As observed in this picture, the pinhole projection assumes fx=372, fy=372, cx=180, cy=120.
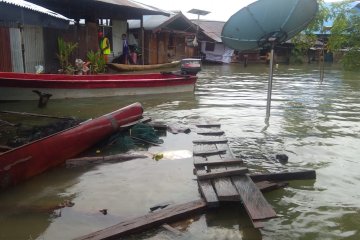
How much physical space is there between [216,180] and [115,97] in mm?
8572

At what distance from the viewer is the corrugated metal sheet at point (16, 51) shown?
516 inches

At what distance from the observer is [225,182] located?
16.5 feet

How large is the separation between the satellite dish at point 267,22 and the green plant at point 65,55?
340 inches

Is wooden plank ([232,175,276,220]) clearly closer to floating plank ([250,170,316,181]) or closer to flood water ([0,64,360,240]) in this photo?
flood water ([0,64,360,240])

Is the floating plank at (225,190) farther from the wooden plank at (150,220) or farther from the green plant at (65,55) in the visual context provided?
the green plant at (65,55)

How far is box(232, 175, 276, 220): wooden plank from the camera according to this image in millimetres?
4070

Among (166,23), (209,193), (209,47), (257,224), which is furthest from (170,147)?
(209,47)

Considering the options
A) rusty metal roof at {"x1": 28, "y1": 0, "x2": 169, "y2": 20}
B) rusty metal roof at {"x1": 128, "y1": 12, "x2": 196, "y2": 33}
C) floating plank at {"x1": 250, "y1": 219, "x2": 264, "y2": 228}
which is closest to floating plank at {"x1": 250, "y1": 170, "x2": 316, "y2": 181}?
floating plank at {"x1": 250, "y1": 219, "x2": 264, "y2": 228}

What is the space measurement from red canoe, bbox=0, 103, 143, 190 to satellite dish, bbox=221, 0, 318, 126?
2.96m

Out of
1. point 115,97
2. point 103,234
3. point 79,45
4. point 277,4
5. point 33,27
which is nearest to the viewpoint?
point 103,234

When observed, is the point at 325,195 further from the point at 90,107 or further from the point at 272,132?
the point at 90,107

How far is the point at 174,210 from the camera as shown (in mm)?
4516

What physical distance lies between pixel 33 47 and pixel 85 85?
378 cm

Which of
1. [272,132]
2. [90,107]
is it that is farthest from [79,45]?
[272,132]
